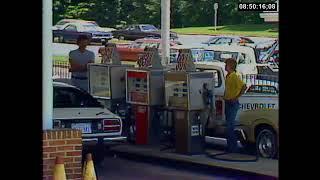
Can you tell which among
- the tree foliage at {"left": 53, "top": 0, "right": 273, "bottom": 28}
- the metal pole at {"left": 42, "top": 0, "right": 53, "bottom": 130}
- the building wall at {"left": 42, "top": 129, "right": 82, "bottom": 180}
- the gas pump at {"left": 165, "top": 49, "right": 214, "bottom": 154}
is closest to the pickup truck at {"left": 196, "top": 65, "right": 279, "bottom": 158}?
the gas pump at {"left": 165, "top": 49, "right": 214, "bottom": 154}

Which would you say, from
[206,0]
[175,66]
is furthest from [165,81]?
[206,0]

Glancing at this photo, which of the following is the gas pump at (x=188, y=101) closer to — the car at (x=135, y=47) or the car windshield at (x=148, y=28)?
the car windshield at (x=148, y=28)

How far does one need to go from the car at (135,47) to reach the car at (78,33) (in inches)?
20.6

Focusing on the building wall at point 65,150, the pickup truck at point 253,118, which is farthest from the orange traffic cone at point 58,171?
the pickup truck at point 253,118

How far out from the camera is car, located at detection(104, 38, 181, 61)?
10.2 metres

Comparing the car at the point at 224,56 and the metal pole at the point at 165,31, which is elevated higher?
the metal pole at the point at 165,31

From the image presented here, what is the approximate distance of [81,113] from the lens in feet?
26.6

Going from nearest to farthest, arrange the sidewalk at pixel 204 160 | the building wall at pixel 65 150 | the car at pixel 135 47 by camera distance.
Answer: the building wall at pixel 65 150
the sidewalk at pixel 204 160
the car at pixel 135 47

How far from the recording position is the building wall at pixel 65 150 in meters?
6.22

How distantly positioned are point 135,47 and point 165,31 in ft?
2.91
